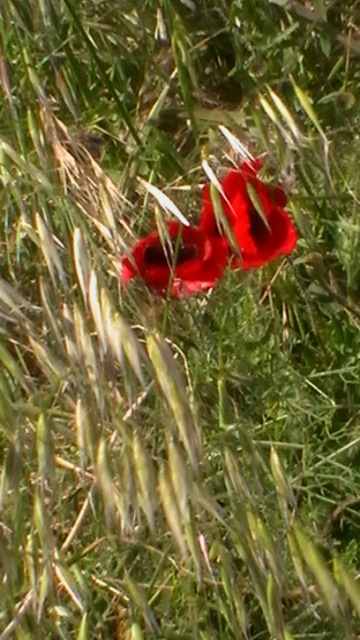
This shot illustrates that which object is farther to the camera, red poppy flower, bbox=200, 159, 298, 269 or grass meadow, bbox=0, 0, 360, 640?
red poppy flower, bbox=200, 159, 298, 269

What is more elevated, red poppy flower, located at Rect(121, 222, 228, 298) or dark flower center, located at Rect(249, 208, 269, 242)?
red poppy flower, located at Rect(121, 222, 228, 298)

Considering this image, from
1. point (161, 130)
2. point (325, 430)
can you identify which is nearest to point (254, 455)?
point (325, 430)

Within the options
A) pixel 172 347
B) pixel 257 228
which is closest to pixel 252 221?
pixel 257 228

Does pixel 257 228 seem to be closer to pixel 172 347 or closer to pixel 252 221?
pixel 252 221

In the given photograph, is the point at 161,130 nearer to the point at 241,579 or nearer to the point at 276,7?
the point at 276,7

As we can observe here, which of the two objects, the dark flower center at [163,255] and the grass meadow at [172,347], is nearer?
the grass meadow at [172,347]

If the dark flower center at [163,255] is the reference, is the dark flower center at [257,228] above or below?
below
